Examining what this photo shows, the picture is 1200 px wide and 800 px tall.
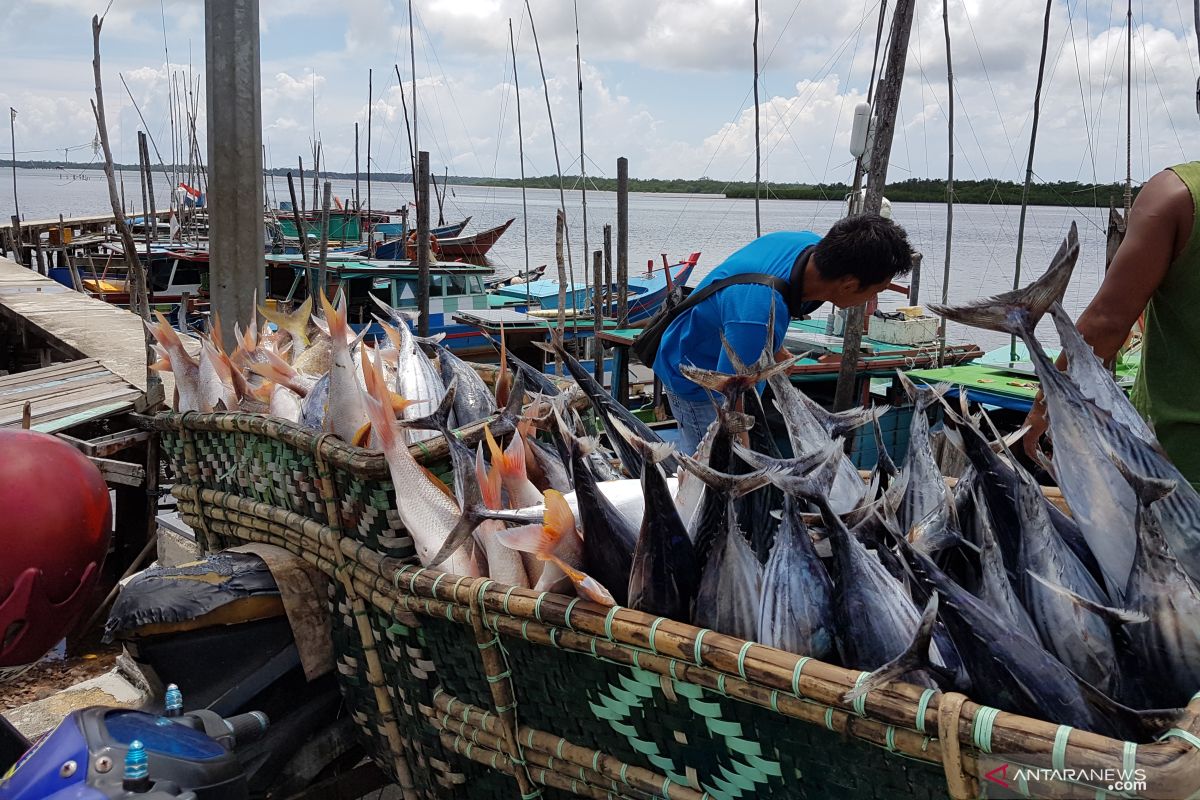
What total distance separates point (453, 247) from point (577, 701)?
25.5 metres

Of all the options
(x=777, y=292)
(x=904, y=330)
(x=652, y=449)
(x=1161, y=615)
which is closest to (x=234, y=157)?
(x=777, y=292)

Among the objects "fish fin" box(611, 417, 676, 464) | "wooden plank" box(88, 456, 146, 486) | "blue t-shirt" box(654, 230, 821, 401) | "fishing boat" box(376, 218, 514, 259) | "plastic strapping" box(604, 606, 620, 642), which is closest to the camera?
"plastic strapping" box(604, 606, 620, 642)

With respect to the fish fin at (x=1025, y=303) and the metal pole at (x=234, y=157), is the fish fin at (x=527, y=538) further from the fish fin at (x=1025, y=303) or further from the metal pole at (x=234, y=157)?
the metal pole at (x=234, y=157)

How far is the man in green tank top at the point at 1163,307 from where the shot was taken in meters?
2.21

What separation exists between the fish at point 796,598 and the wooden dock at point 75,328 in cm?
466

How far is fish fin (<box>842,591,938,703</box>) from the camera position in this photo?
1.24m

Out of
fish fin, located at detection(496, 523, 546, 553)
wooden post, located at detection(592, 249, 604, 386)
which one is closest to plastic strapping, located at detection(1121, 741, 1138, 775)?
fish fin, located at detection(496, 523, 546, 553)

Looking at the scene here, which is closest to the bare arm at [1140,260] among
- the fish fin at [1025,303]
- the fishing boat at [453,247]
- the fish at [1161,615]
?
the fish fin at [1025,303]

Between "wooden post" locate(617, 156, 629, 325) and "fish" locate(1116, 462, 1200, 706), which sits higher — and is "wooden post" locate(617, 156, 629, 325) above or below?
above

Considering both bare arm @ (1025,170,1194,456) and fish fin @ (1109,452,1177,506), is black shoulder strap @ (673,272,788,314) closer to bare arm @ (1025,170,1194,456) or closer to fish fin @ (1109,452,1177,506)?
bare arm @ (1025,170,1194,456)

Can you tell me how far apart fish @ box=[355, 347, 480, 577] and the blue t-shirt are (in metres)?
1.19

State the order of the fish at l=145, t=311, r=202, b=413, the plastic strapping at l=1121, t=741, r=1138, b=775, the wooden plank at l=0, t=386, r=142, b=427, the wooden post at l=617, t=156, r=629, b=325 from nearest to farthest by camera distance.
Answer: the plastic strapping at l=1121, t=741, r=1138, b=775 < the fish at l=145, t=311, r=202, b=413 < the wooden plank at l=0, t=386, r=142, b=427 < the wooden post at l=617, t=156, r=629, b=325

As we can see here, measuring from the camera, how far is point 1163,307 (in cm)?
238

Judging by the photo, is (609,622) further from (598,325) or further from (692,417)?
(598,325)
